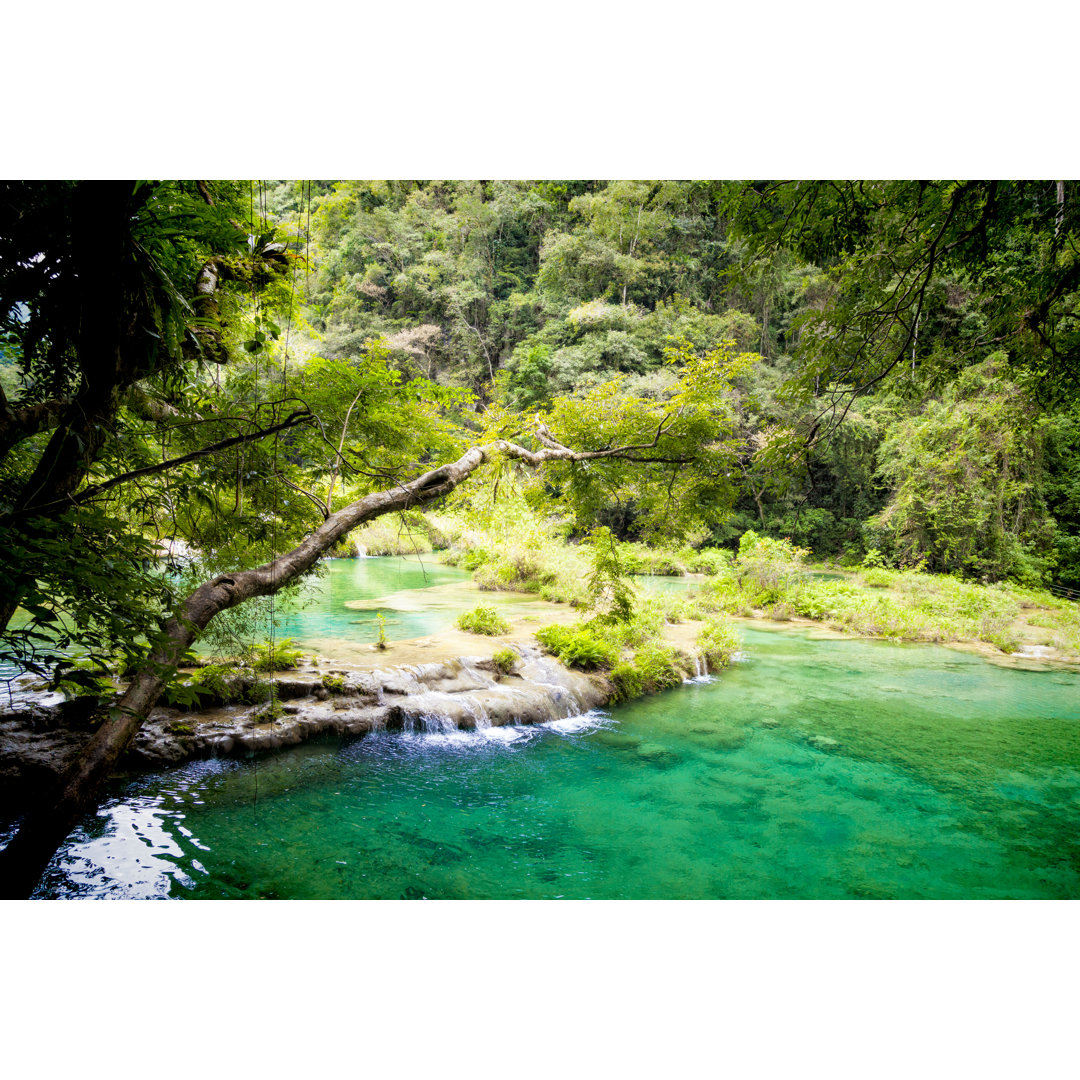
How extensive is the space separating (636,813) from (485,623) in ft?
11.1

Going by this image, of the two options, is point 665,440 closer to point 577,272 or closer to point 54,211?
point 54,211

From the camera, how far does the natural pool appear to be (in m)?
2.72

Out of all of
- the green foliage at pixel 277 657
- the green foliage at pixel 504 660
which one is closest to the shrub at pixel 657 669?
the green foliage at pixel 504 660

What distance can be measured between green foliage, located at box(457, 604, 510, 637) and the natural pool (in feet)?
6.02

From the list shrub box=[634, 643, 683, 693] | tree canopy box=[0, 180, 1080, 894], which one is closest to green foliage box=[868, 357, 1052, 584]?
tree canopy box=[0, 180, 1080, 894]

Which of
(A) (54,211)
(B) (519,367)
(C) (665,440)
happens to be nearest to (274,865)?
(A) (54,211)

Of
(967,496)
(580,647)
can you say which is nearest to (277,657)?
(580,647)

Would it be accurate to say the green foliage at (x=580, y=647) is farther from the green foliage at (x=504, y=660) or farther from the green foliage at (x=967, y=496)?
the green foliage at (x=967, y=496)

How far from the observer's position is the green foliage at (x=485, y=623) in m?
6.55

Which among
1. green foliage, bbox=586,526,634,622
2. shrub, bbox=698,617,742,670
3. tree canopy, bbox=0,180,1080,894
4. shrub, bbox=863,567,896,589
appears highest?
tree canopy, bbox=0,180,1080,894

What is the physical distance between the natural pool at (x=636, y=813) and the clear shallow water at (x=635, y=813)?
0.04 feet

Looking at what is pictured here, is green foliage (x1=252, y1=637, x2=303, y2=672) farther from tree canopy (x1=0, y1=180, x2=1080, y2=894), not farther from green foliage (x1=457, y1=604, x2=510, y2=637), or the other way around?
green foliage (x1=457, y1=604, x2=510, y2=637)

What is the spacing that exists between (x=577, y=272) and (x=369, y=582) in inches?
296

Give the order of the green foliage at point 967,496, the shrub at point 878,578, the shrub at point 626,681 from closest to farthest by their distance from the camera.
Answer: the shrub at point 626,681 → the green foliage at point 967,496 → the shrub at point 878,578
